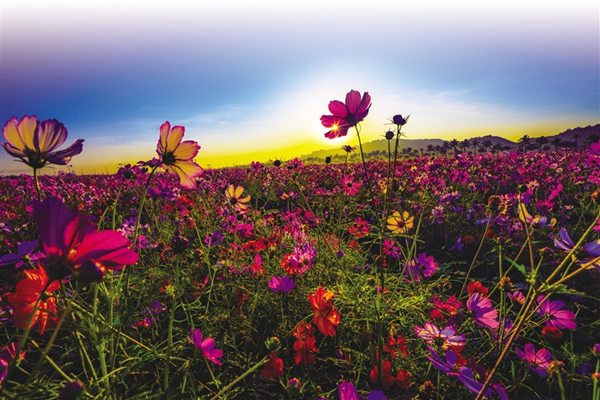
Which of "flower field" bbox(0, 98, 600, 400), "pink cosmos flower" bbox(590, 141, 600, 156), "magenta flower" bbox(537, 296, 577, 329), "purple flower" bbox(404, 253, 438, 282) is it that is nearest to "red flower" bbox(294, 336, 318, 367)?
A: "flower field" bbox(0, 98, 600, 400)

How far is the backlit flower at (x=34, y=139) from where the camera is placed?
0.46m

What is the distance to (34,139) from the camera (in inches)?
18.6

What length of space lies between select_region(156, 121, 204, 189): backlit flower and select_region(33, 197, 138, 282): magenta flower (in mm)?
378

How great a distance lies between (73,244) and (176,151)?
0.41 m

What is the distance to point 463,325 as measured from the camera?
100 cm

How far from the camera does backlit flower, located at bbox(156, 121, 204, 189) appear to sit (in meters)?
0.71

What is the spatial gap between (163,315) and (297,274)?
56 centimetres

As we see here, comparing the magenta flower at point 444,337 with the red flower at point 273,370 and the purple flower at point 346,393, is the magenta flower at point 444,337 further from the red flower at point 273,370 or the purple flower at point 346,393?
the red flower at point 273,370

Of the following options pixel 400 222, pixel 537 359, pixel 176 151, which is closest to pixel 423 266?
pixel 400 222

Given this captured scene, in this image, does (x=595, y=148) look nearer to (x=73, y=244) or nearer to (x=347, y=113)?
(x=347, y=113)

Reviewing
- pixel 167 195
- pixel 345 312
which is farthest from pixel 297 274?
pixel 167 195

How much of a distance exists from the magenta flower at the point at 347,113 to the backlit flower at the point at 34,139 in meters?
0.69

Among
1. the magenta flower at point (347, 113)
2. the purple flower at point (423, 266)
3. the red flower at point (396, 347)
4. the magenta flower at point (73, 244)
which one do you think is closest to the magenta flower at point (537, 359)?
the red flower at point (396, 347)

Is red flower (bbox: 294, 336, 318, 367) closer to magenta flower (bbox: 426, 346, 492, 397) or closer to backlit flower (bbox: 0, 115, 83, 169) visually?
magenta flower (bbox: 426, 346, 492, 397)
